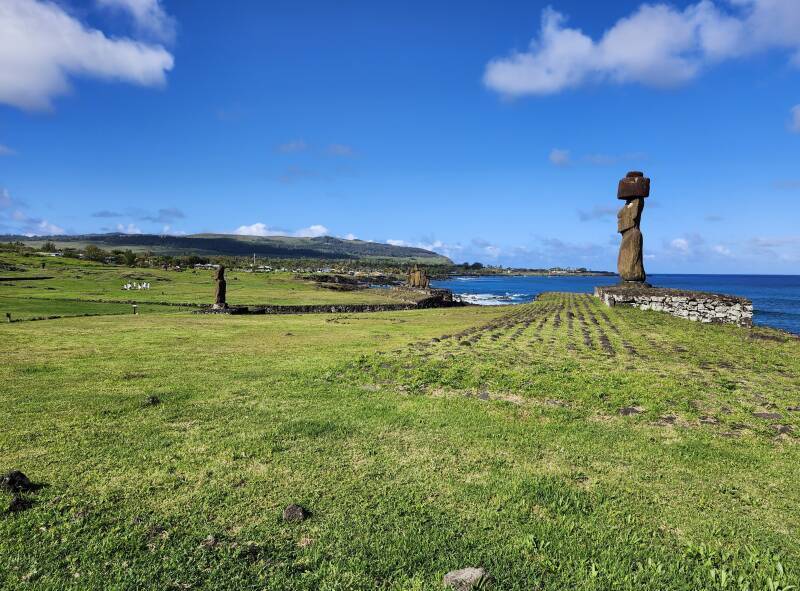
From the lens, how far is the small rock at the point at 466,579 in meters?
4.25

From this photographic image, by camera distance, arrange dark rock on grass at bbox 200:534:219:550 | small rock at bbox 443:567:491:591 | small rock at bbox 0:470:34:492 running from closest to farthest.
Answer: small rock at bbox 443:567:491:591
dark rock on grass at bbox 200:534:219:550
small rock at bbox 0:470:34:492

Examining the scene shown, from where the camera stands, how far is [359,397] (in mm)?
10375

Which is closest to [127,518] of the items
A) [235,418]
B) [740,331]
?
[235,418]

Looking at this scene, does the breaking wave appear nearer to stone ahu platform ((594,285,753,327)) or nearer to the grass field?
the grass field

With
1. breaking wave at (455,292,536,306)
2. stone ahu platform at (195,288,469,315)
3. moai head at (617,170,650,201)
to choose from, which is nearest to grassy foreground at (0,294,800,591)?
moai head at (617,170,650,201)

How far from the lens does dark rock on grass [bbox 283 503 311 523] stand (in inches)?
211

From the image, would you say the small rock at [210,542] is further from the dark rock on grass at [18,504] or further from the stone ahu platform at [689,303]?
the stone ahu platform at [689,303]

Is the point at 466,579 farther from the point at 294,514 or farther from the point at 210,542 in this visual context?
the point at 210,542

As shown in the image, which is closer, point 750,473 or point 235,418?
point 750,473

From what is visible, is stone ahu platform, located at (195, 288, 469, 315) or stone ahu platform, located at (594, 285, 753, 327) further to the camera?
stone ahu platform, located at (195, 288, 469, 315)

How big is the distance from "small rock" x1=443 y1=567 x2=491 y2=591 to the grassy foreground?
0.12 meters

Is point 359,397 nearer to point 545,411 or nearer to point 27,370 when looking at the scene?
point 545,411

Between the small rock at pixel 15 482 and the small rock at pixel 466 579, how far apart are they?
546cm

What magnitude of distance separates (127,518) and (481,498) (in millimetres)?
4245
